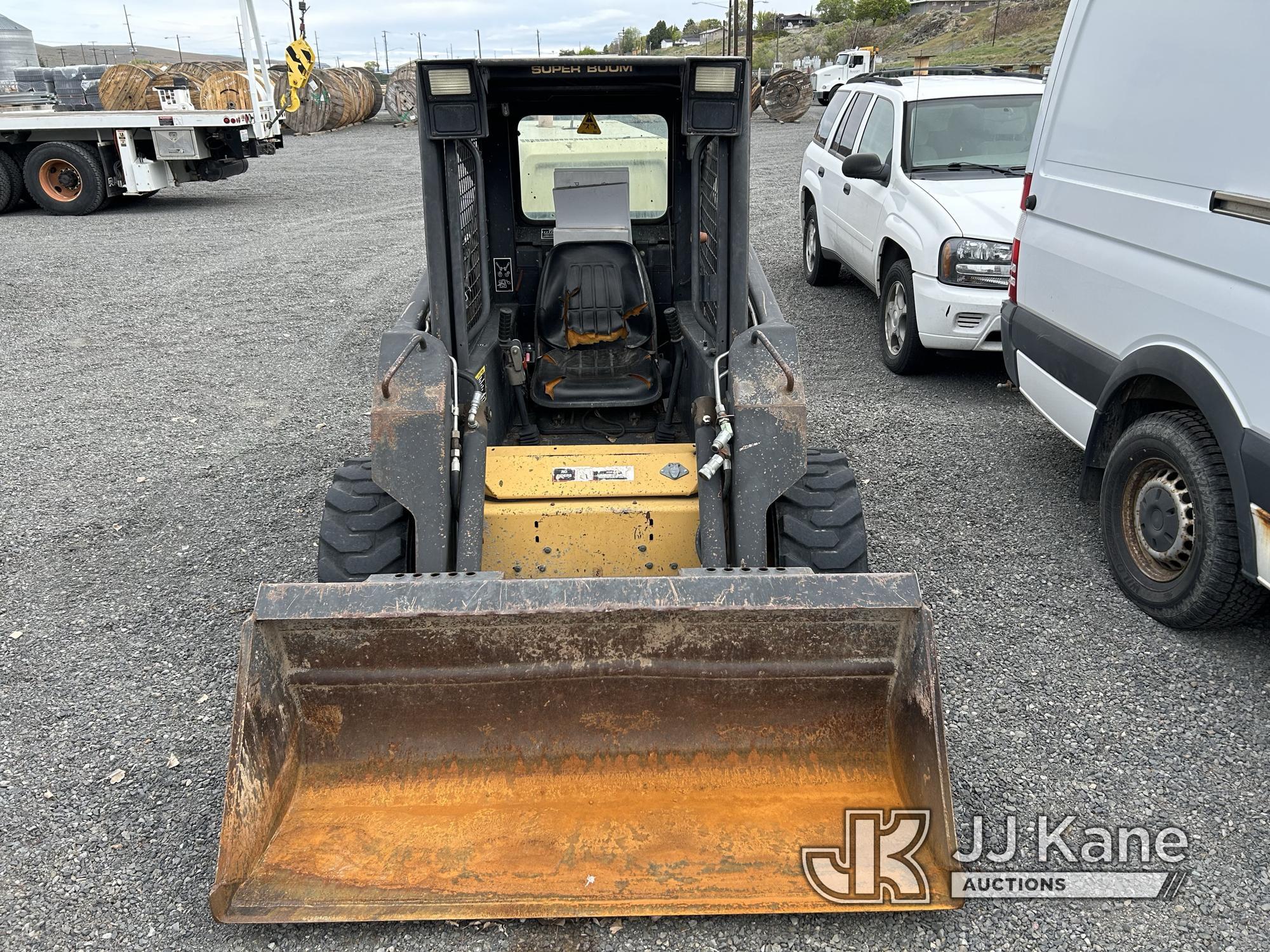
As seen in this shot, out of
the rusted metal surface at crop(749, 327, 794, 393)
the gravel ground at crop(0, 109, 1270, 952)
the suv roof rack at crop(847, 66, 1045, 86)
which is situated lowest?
the gravel ground at crop(0, 109, 1270, 952)

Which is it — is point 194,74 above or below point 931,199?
above

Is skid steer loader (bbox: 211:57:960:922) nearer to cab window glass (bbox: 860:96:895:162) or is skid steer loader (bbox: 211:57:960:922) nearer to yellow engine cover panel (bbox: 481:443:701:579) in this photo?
yellow engine cover panel (bbox: 481:443:701:579)

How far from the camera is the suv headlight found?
6246 millimetres

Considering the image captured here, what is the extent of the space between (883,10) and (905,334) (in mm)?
58305

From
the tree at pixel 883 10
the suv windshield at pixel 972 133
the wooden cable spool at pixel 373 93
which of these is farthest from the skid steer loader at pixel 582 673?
the tree at pixel 883 10

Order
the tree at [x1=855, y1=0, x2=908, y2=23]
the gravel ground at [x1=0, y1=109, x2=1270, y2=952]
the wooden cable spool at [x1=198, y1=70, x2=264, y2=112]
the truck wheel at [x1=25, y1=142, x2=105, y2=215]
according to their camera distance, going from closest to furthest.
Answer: the gravel ground at [x1=0, y1=109, x2=1270, y2=952]
the truck wheel at [x1=25, y1=142, x2=105, y2=215]
the wooden cable spool at [x1=198, y1=70, x2=264, y2=112]
the tree at [x1=855, y1=0, x2=908, y2=23]

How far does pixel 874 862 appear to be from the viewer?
8.42 ft

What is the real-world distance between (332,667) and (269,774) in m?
0.33

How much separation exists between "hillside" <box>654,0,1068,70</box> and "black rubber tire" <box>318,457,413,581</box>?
94.2 ft

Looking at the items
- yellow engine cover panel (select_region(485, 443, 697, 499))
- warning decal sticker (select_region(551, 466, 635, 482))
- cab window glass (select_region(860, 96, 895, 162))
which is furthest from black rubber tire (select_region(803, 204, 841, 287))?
warning decal sticker (select_region(551, 466, 635, 482))

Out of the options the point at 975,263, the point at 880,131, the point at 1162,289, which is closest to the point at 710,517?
the point at 1162,289

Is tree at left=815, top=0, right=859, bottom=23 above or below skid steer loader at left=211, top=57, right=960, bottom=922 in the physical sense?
above

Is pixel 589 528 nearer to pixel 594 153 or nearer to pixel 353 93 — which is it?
pixel 594 153

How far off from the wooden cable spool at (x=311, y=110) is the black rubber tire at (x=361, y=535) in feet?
81.6
